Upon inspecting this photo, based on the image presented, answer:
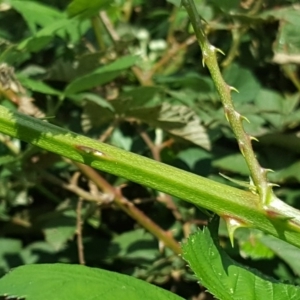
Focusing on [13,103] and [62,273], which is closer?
[62,273]

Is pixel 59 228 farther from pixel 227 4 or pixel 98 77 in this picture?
pixel 227 4

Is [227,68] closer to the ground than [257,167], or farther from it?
closer to the ground

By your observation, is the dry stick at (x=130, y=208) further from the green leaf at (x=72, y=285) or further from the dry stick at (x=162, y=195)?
the green leaf at (x=72, y=285)

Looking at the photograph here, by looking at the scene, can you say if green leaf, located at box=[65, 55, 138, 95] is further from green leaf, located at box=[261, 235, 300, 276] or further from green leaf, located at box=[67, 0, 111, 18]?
green leaf, located at box=[261, 235, 300, 276]

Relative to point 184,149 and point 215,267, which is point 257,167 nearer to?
point 215,267

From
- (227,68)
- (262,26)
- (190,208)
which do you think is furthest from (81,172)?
(262,26)

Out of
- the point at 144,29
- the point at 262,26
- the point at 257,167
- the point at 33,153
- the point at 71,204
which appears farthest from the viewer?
the point at 144,29
